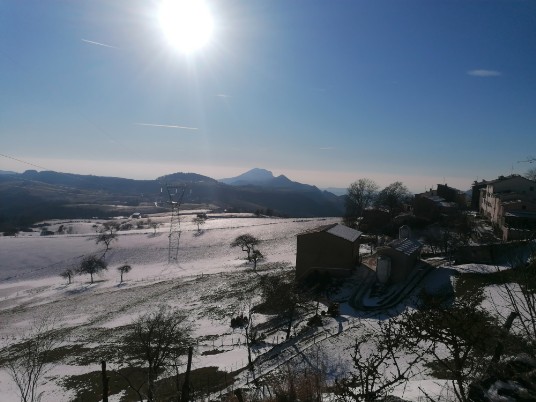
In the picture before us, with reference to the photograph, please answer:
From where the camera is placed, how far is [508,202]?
4812cm

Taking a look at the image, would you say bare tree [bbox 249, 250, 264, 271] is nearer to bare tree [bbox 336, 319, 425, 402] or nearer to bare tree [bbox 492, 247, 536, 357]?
bare tree [bbox 336, 319, 425, 402]

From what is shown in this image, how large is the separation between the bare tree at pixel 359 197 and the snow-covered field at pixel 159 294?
13413 millimetres

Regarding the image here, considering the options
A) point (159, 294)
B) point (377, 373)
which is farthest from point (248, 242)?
point (377, 373)

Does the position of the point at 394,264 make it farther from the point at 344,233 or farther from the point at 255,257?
the point at 255,257

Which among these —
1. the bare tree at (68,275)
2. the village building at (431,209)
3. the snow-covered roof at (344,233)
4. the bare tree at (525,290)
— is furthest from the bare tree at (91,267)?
the bare tree at (525,290)

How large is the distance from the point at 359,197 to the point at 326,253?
46.9 metres

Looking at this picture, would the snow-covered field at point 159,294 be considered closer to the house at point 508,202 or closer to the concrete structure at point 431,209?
the house at point 508,202

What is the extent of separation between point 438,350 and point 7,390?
77.3ft

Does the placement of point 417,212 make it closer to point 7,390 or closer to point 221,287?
point 221,287

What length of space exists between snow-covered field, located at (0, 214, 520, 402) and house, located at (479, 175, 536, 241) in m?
18.0

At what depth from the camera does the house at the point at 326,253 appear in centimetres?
3453

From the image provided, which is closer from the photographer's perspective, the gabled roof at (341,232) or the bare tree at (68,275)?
the gabled roof at (341,232)

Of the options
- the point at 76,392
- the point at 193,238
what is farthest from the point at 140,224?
the point at 76,392

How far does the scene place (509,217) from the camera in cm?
4306
